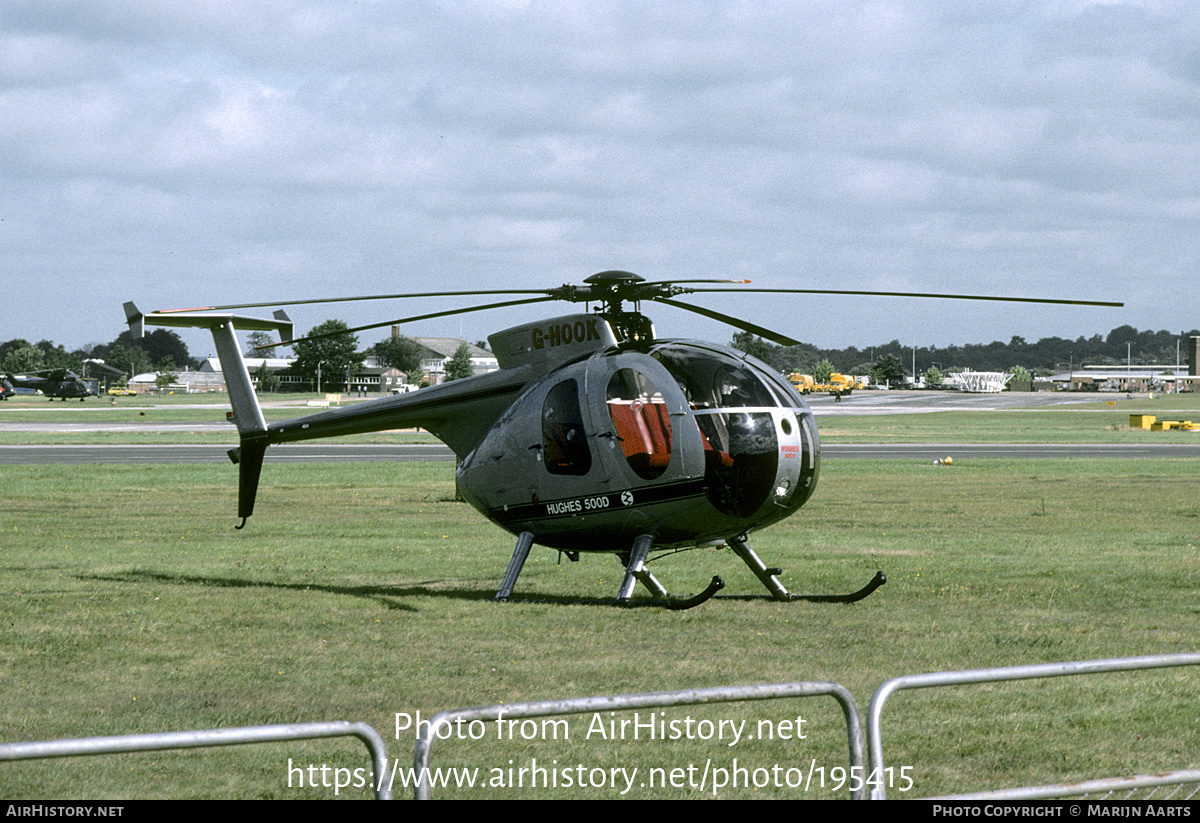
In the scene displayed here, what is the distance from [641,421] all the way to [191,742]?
9.32m

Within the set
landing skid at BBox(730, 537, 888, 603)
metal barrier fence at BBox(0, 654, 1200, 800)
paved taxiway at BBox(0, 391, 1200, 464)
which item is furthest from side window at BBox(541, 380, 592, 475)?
paved taxiway at BBox(0, 391, 1200, 464)

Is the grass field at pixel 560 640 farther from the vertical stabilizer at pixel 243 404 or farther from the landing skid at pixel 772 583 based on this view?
Answer: the vertical stabilizer at pixel 243 404

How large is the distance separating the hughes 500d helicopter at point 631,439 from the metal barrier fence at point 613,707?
7150 mm

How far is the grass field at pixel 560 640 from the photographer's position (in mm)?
7520

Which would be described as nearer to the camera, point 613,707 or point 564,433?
point 613,707

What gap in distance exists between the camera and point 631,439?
43.3ft

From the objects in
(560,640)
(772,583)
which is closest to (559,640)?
Answer: (560,640)

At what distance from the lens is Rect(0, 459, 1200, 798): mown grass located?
7.54 meters

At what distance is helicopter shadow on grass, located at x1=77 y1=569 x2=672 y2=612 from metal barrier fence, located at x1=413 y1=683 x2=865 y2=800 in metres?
8.43

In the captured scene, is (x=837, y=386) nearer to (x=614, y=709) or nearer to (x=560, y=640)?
(x=560, y=640)

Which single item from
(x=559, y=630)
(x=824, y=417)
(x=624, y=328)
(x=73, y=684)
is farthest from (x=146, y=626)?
(x=824, y=417)

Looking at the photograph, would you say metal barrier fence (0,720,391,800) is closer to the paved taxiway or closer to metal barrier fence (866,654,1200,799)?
metal barrier fence (866,654,1200,799)

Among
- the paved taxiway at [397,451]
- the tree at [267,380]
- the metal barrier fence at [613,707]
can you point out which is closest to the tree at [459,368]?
the tree at [267,380]

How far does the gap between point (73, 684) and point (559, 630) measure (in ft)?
15.1
